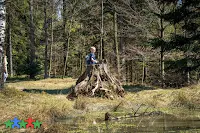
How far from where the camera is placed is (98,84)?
499 inches

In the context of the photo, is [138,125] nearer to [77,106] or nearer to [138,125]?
[138,125]

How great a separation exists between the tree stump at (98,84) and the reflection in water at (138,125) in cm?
335

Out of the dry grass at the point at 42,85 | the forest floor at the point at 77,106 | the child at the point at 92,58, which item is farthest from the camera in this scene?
the dry grass at the point at 42,85

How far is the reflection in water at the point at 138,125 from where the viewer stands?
721 centimetres

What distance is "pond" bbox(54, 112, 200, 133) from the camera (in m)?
7.18

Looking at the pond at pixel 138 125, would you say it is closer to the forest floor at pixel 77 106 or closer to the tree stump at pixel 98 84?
the forest floor at pixel 77 106

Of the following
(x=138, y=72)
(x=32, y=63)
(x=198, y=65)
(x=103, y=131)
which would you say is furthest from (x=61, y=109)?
(x=138, y=72)

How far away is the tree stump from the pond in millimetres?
3346

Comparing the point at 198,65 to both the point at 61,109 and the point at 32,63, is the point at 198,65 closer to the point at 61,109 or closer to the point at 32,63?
the point at 61,109

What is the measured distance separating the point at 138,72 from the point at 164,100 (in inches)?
803

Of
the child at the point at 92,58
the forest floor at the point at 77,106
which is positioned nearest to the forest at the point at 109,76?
the forest floor at the point at 77,106

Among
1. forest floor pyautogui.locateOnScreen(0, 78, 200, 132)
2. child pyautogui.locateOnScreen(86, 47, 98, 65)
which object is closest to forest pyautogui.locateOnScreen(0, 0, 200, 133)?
forest floor pyautogui.locateOnScreen(0, 78, 200, 132)

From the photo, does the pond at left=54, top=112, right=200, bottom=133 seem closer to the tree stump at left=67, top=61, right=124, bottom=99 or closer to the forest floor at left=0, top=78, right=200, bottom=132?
the forest floor at left=0, top=78, right=200, bottom=132

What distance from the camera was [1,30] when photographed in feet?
32.7
